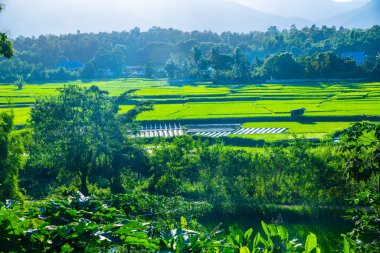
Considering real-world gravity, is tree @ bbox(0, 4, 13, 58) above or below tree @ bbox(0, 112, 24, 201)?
above

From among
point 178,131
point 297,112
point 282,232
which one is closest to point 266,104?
point 297,112

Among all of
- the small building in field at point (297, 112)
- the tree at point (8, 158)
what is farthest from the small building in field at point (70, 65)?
the tree at point (8, 158)

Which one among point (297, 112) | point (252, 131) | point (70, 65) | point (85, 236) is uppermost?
point (70, 65)

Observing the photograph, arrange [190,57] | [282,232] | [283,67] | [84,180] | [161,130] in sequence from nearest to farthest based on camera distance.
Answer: [282,232] < [84,180] < [161,130] < [283,67] < [190,57]

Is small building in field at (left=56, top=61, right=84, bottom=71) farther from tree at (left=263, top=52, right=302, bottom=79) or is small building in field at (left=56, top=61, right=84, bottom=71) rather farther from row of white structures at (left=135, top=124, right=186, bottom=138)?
row of white structures at (left=135, top=124, right=186, bottom=138)

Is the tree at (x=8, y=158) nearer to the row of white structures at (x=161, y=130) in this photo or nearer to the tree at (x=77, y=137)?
the tree at (x=77, y=137)

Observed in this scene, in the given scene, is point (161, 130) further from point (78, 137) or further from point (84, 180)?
point (84, 180)

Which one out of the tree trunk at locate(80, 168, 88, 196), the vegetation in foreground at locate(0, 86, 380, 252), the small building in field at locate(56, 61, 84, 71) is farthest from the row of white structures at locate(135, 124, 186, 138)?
the small building in field at locate(56, 61, 84, 71)
